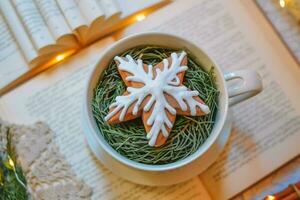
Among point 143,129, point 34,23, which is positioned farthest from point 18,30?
point 143,129

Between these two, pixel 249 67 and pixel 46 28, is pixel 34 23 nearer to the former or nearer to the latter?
pixel 46 28

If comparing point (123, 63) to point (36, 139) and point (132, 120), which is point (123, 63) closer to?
point (132, 120)

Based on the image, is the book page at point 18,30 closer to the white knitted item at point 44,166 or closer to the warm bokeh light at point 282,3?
the white knitted item at point 44,166

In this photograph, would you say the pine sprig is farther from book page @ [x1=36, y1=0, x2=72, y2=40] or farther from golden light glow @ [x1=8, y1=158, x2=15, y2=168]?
book page @ [x1=36, y1=0, x2=72, y2=40]

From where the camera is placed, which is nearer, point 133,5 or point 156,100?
point 156,100

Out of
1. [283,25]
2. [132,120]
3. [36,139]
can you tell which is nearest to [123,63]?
[132,120]

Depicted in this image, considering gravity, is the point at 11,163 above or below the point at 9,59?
below

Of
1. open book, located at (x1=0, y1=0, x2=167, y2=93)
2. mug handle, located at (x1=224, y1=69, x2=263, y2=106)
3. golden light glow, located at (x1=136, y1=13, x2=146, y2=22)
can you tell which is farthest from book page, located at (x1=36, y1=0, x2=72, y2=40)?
mug handle, located at (x1=224, y1=69, x2=263, y2=106)
